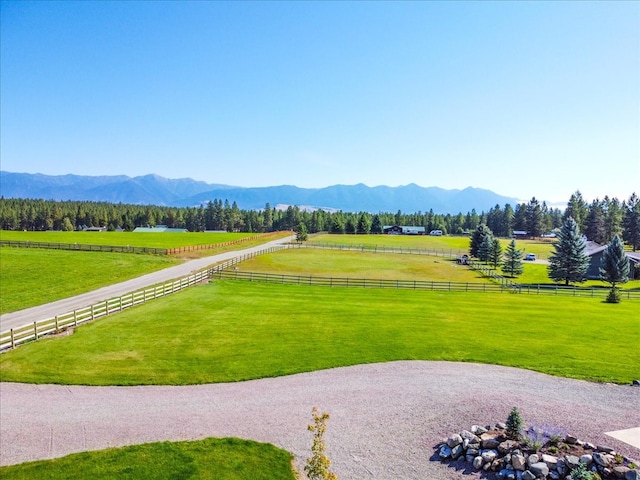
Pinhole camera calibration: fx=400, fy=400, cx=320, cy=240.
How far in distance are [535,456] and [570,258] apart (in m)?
50.7

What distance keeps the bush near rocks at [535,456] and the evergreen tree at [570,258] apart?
159 ft

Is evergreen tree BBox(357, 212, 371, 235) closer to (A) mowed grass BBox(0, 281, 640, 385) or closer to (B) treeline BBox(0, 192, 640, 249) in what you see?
(B) treeline BBox(0, 192, 640, 249)

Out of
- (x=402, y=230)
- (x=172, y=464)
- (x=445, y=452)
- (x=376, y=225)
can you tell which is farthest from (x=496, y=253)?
(x=402, y=230)

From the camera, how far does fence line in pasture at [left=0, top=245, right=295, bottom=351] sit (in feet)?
71.1

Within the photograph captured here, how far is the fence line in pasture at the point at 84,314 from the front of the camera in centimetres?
2167

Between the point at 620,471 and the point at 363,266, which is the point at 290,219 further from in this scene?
the point at 620,471

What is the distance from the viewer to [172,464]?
1131 cm

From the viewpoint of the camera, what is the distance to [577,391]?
51.4 feet

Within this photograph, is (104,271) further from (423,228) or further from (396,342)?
(423,228)

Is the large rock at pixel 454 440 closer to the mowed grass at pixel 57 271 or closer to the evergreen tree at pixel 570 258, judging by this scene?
the mowed grass at pixel 57 271

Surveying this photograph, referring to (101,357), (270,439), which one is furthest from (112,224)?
(270,439)

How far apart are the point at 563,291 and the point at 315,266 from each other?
3295 cm

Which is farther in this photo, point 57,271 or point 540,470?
point 57,271

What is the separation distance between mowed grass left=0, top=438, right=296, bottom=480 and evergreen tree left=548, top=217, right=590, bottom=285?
5358cm
